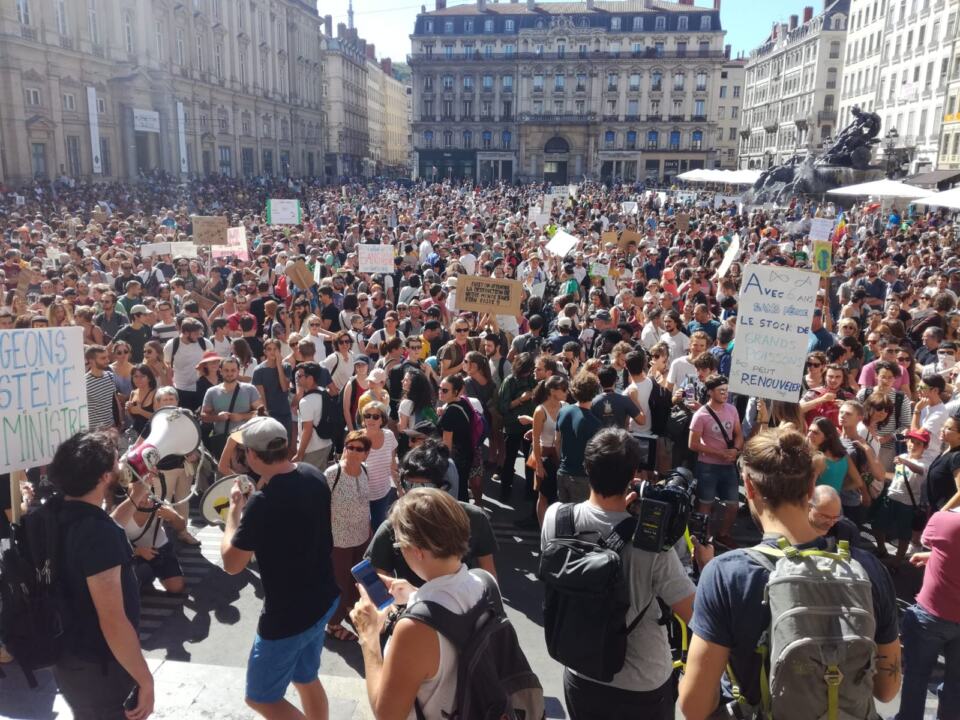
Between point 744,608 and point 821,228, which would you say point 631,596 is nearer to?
point 744,608

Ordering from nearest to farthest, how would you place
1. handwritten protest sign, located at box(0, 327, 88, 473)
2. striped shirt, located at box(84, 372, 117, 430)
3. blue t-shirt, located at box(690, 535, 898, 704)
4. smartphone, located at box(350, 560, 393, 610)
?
1. blue t-shirt, located at box(690, 535, 898, 704)
2. smartphone, located at box(350, 560, 393, 610)
3. handwritten protest sign, located at box(0, 327, 88, 473)
4. striped shirt, located at box(84, 372, 117, 430)

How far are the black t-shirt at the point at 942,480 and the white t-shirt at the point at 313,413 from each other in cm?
452

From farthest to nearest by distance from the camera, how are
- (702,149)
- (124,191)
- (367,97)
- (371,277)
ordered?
(367,97) → (702,149) → (124,191) → (371,277)

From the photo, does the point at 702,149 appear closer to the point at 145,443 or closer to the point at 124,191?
the point at 124,191

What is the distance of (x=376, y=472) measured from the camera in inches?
200

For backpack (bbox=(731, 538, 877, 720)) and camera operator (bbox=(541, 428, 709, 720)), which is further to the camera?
camera operator (bbox=(541, 428, 709, 720))

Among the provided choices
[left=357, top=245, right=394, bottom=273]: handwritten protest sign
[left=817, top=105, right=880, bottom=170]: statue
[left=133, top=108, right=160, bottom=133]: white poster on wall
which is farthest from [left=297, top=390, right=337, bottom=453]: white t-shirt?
[left=133, top=108, right=160, bottom=133]: white poster on wall

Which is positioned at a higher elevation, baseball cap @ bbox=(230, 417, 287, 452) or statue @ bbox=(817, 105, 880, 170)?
statue @ bbox=(817, 105, 880, 170)

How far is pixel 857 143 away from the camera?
33.8 m

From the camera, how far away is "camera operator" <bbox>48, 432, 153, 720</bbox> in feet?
9.52

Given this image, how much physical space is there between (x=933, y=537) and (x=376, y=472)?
3185 mm

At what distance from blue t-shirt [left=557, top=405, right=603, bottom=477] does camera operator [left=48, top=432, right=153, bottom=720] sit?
3.18 metres

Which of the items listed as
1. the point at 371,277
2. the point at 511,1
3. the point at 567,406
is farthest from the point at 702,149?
the point at 567,406

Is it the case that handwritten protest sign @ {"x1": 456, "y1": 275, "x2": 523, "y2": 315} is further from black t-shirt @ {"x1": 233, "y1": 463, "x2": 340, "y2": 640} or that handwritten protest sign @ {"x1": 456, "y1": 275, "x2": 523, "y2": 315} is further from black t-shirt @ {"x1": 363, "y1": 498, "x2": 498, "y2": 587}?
black t-shirt @ {"x1": 233, "y1": 463, "x2": 340, "y2": 640}
